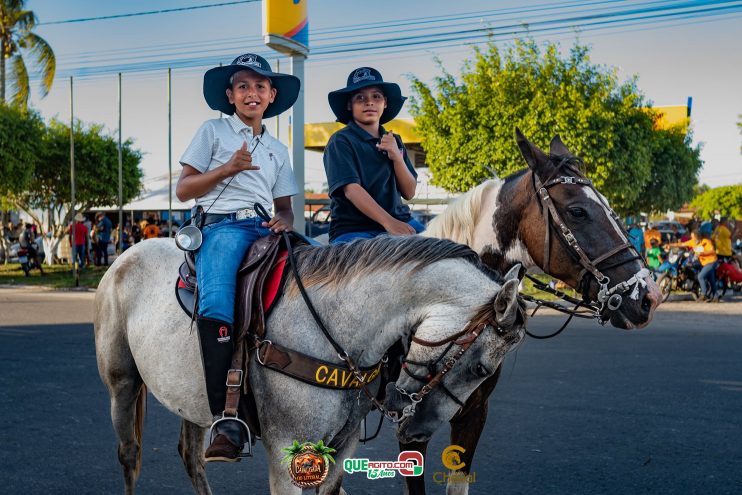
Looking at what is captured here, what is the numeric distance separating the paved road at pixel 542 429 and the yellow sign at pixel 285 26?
5736 mm

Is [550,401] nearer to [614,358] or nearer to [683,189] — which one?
[614,358]

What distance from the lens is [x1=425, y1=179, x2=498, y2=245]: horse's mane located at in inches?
141

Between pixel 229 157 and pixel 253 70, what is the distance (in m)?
0.42

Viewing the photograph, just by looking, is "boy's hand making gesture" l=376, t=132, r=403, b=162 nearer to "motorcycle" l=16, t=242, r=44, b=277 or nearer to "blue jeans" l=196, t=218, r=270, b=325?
"blue jeans" l=196, t=218, r=270, b=325

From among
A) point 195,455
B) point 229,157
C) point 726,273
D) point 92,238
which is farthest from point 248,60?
point 92,238

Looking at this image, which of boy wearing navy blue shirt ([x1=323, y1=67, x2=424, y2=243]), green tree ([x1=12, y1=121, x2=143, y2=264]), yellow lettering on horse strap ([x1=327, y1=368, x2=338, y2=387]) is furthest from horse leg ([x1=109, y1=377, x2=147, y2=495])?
green tree ([x1=12, y1=121, x2=143, y2=264])

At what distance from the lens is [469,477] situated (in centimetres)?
314

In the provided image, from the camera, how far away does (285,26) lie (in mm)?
11445

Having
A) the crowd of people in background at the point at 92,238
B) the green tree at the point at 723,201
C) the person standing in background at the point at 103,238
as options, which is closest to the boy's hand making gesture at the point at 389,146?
the crowd of people in background at the point at 92,238

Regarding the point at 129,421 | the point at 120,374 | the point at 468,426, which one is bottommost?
the point at 129,421

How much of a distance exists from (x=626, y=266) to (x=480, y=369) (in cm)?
111

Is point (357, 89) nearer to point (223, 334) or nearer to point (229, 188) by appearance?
point (229, 188)

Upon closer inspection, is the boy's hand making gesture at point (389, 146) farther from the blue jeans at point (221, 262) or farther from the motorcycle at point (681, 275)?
the motorcycle at point (681, 275)

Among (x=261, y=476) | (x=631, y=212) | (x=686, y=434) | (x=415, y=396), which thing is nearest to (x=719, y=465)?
(x=686, y=434)
